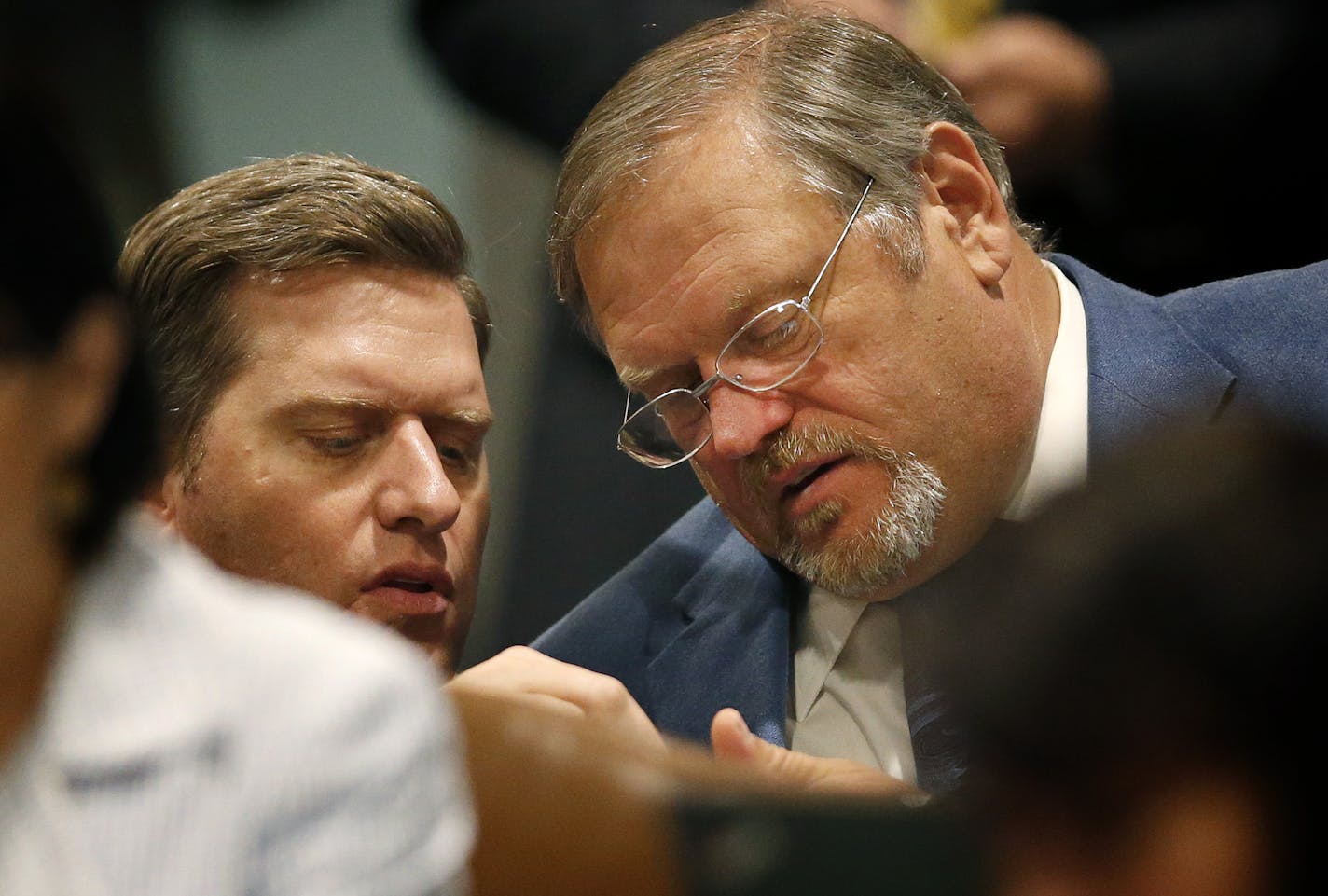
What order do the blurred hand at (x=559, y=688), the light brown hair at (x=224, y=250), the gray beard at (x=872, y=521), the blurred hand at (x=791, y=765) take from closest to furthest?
the blurred hand at (x=791, y=765), the blurred hand at (x=559, y=688), the gray beard at (x=872, y=521), the light brown hair at (x=224, y=250)

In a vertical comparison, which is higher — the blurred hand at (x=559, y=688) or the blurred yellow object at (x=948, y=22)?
the blurred yellow object at (x=948, y=22)

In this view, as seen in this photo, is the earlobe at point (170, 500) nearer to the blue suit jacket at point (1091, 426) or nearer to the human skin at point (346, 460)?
the human skin at point (346, 460)

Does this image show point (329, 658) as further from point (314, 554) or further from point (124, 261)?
point (124, 261)

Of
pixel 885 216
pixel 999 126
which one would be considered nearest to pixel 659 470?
pixel 999 126

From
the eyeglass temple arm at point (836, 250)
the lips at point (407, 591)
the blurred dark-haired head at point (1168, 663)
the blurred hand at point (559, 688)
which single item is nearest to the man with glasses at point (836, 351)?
the eyeglass temple arm at point (836, 250)

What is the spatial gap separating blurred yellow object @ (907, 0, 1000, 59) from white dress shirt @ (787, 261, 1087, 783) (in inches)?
21.4

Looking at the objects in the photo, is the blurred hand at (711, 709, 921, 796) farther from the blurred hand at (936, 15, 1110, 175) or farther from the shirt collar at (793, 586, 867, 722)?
the blurred hand at (936, 15, 1110, 175)

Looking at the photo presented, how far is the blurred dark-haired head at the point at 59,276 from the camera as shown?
0.78 metres

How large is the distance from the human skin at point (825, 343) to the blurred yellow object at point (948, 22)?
21.2 inches

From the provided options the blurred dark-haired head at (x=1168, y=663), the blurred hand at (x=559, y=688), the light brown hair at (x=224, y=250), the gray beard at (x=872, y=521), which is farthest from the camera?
the light brown hair at (x=224, y=250)

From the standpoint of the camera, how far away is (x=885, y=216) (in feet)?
5.72

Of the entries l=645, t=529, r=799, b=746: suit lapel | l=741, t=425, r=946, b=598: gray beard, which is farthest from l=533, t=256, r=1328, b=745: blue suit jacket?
l=741, t=425, r=946, b=598: gray beard

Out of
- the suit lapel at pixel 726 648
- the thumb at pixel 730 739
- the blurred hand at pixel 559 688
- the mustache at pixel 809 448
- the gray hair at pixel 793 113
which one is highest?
the gray hair at pixel 793 113

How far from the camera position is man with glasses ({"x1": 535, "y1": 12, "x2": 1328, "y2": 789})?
1.68 meters
